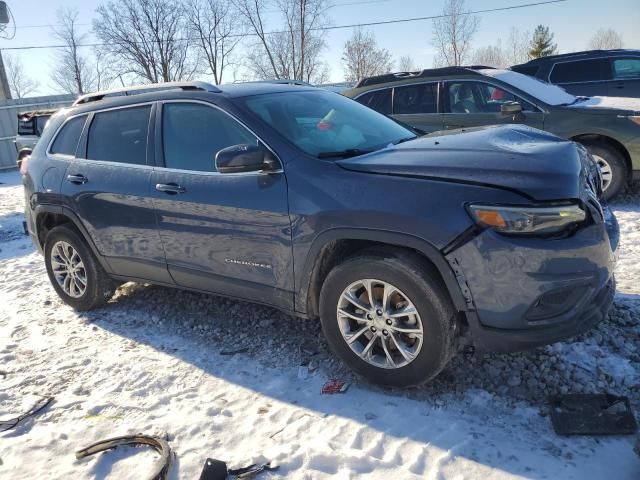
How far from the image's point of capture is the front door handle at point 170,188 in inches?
144

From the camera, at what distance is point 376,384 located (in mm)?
3154

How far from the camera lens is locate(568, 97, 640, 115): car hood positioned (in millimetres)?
6387

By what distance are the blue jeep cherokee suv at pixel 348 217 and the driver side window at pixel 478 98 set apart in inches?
131

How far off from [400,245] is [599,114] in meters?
4.93

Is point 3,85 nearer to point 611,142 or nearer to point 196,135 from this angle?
point 196,135

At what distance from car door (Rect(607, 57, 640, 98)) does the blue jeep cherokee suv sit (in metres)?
7.62

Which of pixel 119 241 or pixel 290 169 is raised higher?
pixel 290 169

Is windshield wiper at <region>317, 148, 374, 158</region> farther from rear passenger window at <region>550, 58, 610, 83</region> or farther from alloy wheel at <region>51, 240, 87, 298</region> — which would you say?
rear passenger window at <region>550, 58, 610, 83</region>

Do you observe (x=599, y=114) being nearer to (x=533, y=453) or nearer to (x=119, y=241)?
(x=533, y=453)

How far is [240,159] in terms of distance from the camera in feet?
10.3

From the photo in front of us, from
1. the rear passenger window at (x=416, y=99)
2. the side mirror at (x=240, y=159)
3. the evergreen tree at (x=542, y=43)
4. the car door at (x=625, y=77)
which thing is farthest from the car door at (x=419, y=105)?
the evergreen tree at (x=542, y=43)

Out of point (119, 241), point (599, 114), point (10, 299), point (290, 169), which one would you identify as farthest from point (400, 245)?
point (599, 114)

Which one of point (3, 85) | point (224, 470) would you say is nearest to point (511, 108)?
point (224, 470)

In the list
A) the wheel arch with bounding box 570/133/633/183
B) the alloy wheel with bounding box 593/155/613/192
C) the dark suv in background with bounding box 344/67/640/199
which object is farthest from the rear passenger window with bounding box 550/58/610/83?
the alloy wheel with bounding box 593/155/613/192
